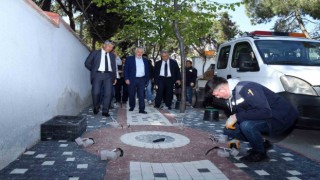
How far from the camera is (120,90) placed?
12781mm

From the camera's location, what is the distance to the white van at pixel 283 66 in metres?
5.91

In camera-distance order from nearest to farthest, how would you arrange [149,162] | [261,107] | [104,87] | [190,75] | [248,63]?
[261,107], [149,162], [248,63], [104,87], [190,75]

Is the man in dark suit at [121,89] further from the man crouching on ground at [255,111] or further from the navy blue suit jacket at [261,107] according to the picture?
the navy blue suit jacket at [261,107]

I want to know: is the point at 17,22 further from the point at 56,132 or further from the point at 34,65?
the point at 56,132

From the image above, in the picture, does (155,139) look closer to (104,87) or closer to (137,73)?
(104,87)

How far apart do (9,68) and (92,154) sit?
65.6 inches

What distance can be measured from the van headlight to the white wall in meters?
4.20

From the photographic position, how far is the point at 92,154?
518 centimetres

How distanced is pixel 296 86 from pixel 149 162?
295cm

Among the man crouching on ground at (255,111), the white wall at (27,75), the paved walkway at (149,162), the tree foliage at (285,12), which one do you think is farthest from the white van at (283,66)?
the tree foliage at (285,12)

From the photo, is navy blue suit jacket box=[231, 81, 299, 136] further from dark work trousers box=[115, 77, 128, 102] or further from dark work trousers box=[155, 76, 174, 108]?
dark work trousers box=[115, 77, 128, 102]

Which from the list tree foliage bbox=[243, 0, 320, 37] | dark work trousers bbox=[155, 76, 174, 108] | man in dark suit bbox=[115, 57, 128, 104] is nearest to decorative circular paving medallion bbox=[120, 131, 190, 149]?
dark work trousers bbox=[155, 76, 174, 108]

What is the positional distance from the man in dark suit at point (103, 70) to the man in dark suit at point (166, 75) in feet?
7.31

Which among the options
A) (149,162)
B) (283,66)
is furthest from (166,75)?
(149,162)
